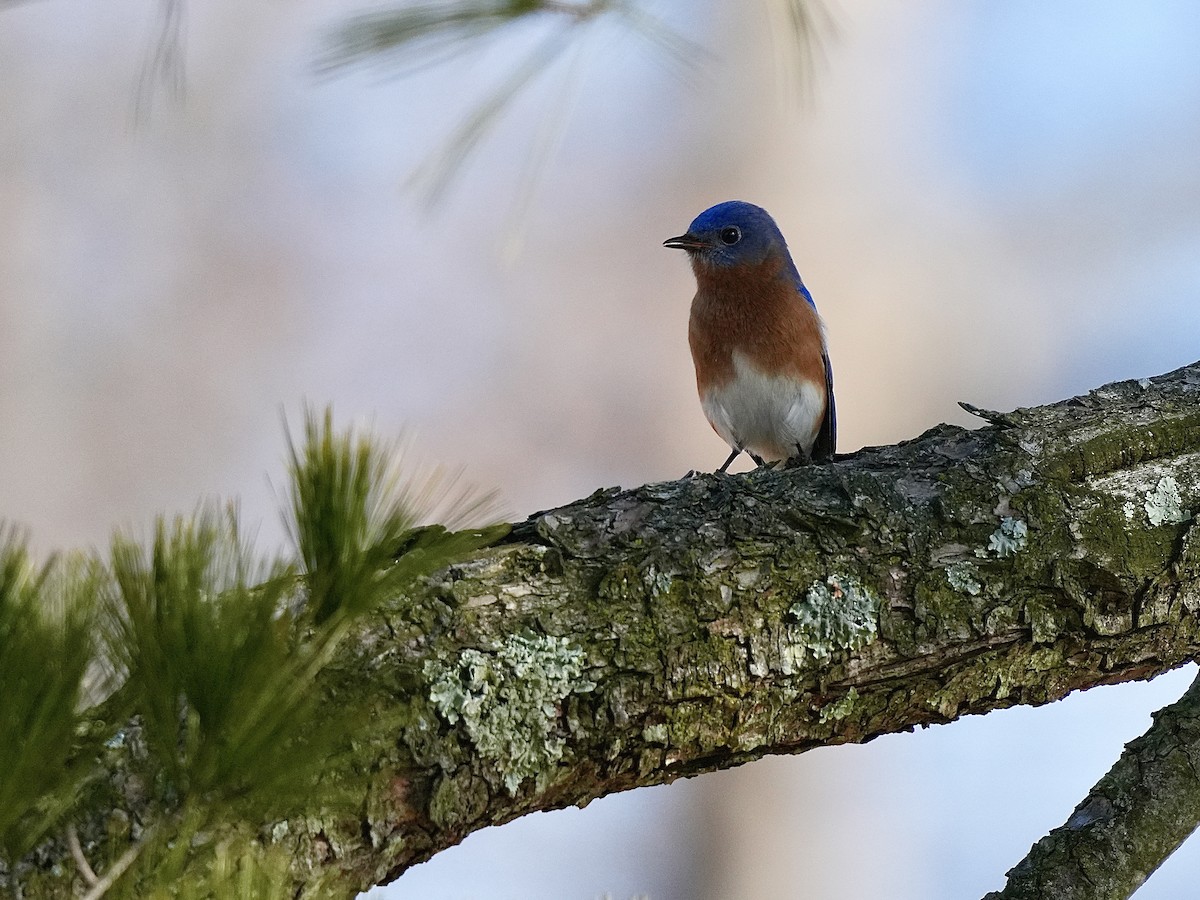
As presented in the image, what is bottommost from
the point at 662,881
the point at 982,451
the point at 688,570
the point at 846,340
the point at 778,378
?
the point at 662,881

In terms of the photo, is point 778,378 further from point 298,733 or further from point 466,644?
point 298,733

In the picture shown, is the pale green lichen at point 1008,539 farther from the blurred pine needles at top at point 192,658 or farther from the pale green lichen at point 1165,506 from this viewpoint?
the blurred pine needles at top at point 192,658

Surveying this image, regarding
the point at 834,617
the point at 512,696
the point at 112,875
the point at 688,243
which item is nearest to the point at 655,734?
the point at 512,696

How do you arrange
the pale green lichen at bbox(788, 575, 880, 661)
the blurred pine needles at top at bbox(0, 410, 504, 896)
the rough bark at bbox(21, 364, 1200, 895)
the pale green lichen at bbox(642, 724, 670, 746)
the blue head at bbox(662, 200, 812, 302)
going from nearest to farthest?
the blurred pine needles at top at bbox(0, 410, 504, 896), the rough bark at bbox(21, 364, 1200, 895), the pale green lichen at bbox(642, 724, 670, 746), the pale green lichen at bbox(788, 575, 880, 661), the blue head at bbox(662, 200, 812, 302)

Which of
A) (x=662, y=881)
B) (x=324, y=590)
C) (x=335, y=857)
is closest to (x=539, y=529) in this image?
(x=335, y=857)

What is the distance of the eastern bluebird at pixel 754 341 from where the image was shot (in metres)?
4.41

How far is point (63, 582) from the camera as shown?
0.99m

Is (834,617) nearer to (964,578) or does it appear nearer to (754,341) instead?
(964,578)

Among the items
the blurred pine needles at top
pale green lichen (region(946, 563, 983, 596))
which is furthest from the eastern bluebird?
the blurred pine needles at top

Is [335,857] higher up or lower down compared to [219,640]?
lower down

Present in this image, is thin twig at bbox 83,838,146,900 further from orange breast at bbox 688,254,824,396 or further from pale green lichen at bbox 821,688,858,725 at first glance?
orange breast at bbox 688,254,824,396

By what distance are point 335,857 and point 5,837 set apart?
49 centimetres

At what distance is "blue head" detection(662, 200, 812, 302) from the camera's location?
15.1 ft

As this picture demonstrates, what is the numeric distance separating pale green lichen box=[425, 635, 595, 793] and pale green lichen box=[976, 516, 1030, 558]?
0.74 meters
